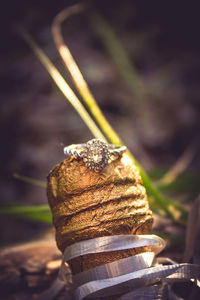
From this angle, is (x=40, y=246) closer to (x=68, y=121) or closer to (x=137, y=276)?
(x=137, y=276)

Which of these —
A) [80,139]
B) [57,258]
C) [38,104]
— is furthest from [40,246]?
[38,104]

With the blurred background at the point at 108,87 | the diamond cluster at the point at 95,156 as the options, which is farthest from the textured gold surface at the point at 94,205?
the blurred background at the point at 108,87

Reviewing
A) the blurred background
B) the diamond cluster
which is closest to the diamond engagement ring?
the diamond cluster

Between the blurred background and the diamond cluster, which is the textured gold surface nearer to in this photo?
the diamond cluster

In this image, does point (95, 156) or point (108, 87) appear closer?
point (95, 156)

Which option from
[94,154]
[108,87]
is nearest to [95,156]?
[94,154]

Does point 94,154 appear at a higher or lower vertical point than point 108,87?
lower

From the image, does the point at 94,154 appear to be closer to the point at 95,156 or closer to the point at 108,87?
the point at 95,156
